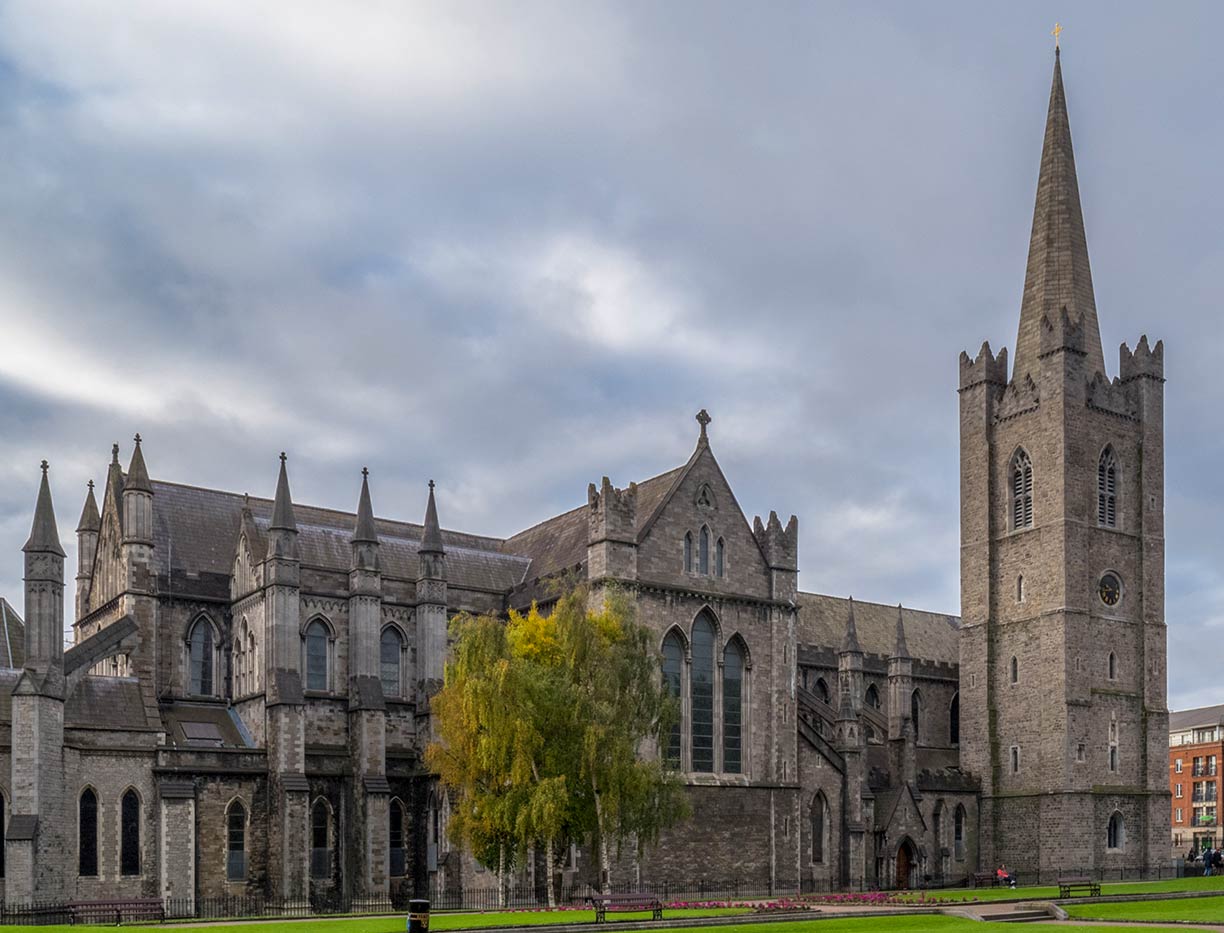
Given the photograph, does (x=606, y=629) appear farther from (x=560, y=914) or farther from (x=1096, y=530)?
(x=1096, y=530)

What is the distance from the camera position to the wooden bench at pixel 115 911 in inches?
1720

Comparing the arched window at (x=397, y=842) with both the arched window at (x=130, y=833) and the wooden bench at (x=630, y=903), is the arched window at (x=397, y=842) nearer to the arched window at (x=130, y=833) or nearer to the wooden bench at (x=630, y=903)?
the arched window at (x=130, y=833)

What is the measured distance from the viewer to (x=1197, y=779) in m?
124

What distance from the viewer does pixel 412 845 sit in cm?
5822

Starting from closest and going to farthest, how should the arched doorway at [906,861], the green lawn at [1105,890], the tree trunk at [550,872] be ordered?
1. the tree trunk at [550,872]
2. the green lawn at [1105,890]
3. the arched doorway at [906,861]

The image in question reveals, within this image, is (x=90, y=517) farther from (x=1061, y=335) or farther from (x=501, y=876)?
(x=1061, y=335)

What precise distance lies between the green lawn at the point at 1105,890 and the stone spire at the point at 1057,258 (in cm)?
2684

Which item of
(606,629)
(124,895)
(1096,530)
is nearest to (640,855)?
(606,629)

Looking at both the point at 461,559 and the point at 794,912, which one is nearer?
the point at 794,912

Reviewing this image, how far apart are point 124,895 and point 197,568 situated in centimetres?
1533

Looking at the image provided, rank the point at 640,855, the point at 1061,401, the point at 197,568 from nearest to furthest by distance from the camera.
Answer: the point at 640,855
the point at 197,568
the point at 1061,401

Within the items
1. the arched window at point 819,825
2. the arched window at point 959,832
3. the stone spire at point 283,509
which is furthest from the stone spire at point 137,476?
the arched window at point 959,832

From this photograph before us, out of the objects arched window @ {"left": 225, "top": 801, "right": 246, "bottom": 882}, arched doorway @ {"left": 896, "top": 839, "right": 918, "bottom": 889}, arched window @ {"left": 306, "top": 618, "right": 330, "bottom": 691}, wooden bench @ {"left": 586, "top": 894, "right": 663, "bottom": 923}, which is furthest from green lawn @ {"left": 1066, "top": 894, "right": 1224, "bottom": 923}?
arched window @ {"left": 306, "top": 618, "right": 330, "bottom": 691}

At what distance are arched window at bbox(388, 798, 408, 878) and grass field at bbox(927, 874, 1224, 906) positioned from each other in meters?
20.7
